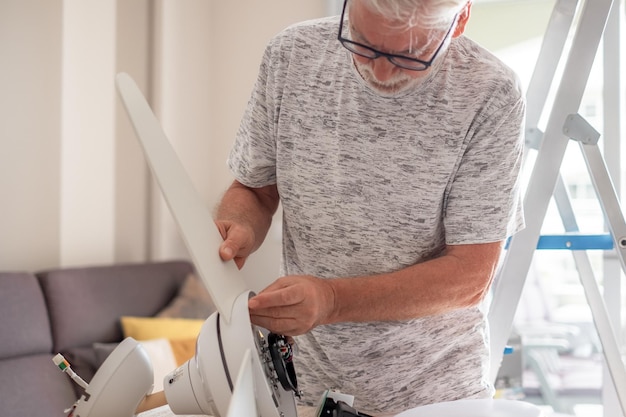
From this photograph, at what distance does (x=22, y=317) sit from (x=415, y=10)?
2.16 meters

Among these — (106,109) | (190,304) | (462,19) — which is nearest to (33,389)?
(190,304)

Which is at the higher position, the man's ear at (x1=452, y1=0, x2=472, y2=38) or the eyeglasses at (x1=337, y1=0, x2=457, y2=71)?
the man's ear at (x1=452, y1=0, x2=472, y2=38)

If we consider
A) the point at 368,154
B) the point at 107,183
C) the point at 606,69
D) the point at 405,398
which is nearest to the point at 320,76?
the point at 368,154

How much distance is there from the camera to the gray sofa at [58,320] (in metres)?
2.56

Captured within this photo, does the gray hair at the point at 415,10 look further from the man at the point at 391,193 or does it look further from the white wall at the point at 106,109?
the white wall at the point at 106,109

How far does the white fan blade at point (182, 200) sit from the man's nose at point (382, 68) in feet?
1.16

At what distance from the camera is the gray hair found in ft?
3.18

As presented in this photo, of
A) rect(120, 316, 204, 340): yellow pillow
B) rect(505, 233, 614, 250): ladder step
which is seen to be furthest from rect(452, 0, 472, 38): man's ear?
rect(120, 316, 204, 340): yellow pillow

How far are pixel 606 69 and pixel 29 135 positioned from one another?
2282 millimetres

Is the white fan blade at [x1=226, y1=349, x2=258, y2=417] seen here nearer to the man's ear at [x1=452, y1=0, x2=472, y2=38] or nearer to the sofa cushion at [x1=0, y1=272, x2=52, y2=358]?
the man's ear at [x1=452, y1=0, x2=472, y2=38]

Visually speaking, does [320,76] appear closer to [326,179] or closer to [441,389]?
[326,179]

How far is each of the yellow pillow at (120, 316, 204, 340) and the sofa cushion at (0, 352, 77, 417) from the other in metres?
0.41

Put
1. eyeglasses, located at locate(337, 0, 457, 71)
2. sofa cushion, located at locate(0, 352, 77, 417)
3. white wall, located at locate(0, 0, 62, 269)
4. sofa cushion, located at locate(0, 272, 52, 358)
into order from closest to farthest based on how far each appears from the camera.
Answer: eyeglasses, located at locate(337, 0, 457, 71), sofa cushion, located at locate(0, 352, 77, 417), sofa cushion, located at locate(0, 272, 52, 358), white wall, located at locate(0, 0, 62, 269)

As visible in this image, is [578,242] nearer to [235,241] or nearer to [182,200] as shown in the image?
[235,241]
